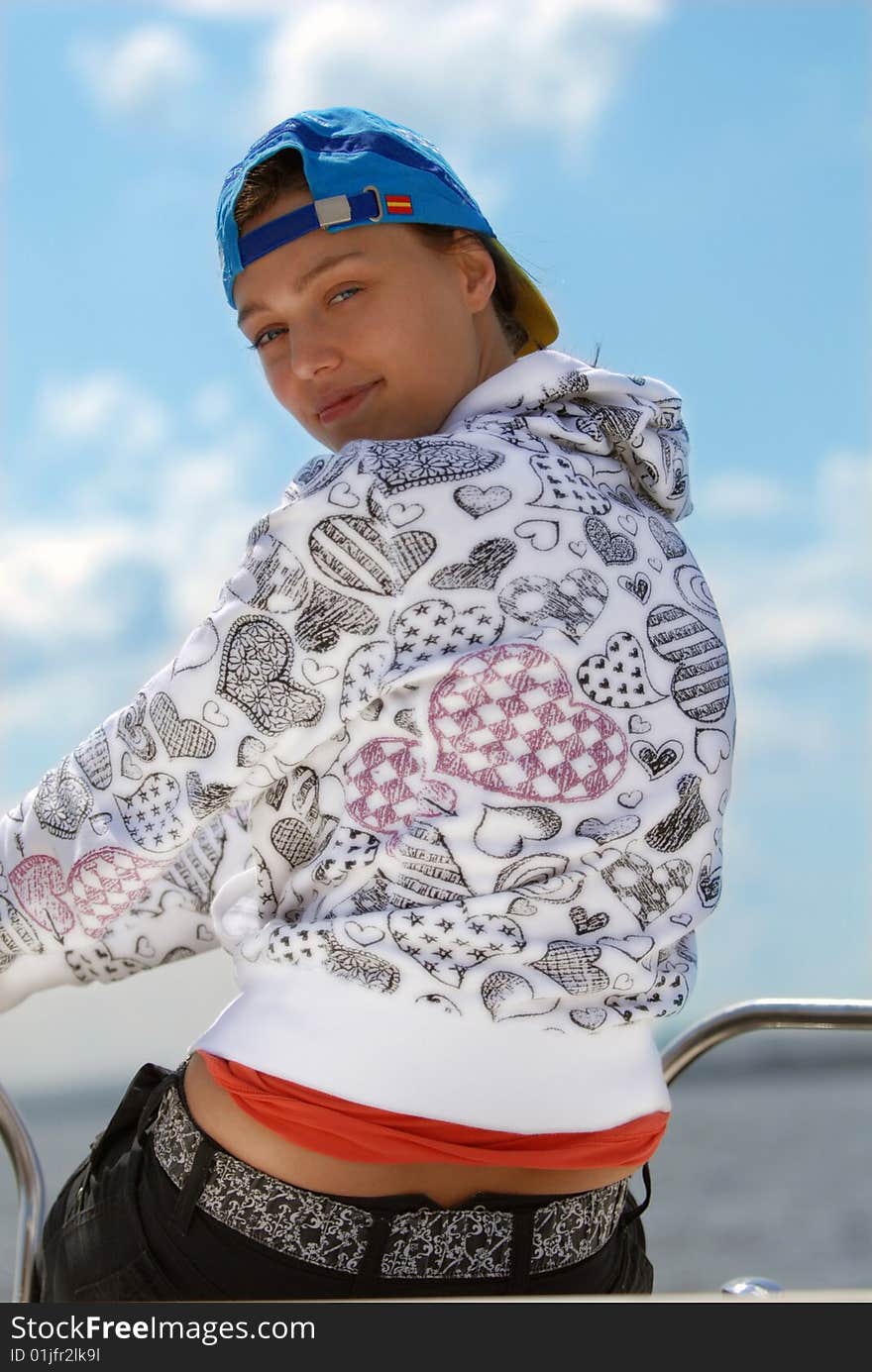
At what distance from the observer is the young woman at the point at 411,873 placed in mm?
1457

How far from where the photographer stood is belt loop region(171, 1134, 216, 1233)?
1.50 m

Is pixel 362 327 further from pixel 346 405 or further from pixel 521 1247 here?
pixel 521 1247

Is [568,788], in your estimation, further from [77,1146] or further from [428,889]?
[77,1146]

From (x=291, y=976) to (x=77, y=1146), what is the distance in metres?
21.7

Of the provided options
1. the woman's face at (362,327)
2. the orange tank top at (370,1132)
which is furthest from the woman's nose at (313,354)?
the orange tank top at (370,1132)

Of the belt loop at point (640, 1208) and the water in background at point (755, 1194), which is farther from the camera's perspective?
the water in background at point (755, 1194)

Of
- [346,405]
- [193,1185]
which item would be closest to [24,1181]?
[193,1185]

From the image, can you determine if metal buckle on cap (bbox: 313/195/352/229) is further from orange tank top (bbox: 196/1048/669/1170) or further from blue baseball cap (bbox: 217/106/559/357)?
orange tank top (bbox: 196/1048/669/1170)

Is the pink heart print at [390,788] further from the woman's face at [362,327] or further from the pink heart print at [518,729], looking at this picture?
the woman's face at [362,327]

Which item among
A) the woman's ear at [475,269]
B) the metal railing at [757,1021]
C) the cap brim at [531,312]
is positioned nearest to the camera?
the woman's ear at [475,269]

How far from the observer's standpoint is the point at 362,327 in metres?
1.82

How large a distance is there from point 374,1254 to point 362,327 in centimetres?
104

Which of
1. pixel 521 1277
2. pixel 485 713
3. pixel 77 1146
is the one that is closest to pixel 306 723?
pixel 485 713

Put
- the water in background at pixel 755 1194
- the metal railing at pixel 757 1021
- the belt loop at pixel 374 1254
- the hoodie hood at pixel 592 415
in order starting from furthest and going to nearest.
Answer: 1. the water in background at pixel 755 1194
2. the metal railing at pixel 757 1021
3. the hoodie hood at pixel 592 415
4. the belt loop at pixel 374 1254
